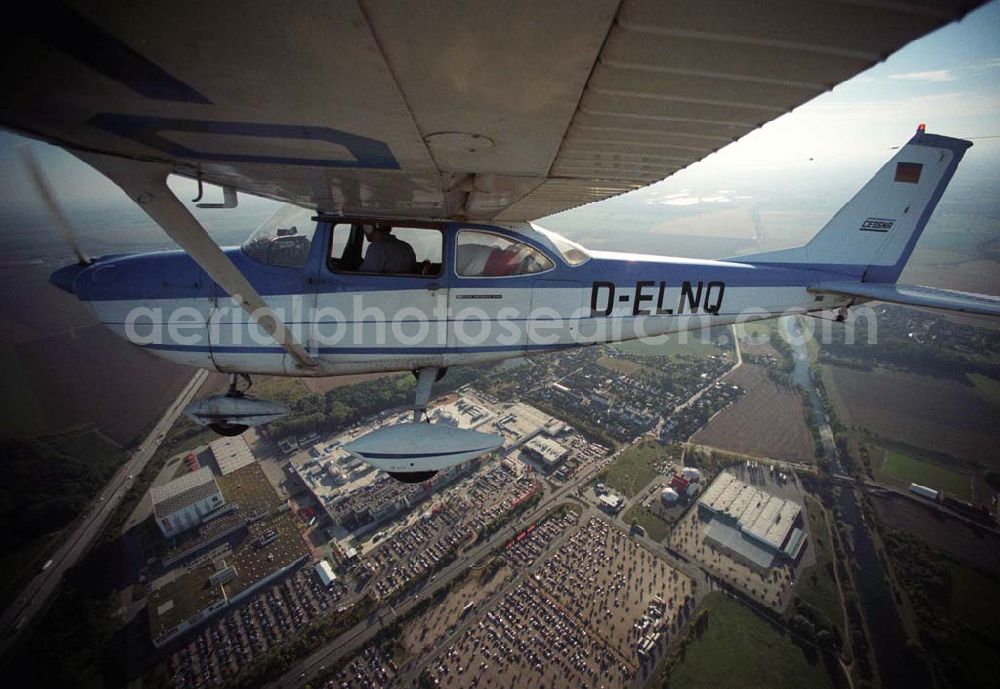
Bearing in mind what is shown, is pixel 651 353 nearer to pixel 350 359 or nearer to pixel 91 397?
pixel 350 359

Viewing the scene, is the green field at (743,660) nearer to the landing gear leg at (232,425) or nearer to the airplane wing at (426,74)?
the landing gear leg at (232,425)

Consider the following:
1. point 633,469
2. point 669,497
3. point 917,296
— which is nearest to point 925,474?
point 669,497

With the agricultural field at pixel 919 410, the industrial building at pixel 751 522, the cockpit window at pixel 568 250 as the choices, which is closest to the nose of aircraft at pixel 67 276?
the cockpit window at pixel 568 250

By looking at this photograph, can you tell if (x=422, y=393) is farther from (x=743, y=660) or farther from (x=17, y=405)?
(x=17, y=405)

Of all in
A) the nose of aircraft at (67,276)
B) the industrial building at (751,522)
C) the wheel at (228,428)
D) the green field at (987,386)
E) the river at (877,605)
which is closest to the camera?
the nose of aircraft at (67,276)

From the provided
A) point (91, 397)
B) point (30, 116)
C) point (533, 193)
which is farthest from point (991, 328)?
point (91, 397)
